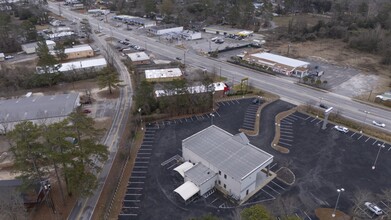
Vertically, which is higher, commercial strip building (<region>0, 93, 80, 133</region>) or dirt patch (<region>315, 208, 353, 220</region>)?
commercial strip building (<region>0, 93, 80, 133</region>)

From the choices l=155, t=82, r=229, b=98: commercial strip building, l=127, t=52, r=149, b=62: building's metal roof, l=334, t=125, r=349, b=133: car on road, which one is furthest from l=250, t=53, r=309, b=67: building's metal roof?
l=127, t=52, r=149, b=62: building's metal roof

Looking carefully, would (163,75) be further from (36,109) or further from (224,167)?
(224,167)

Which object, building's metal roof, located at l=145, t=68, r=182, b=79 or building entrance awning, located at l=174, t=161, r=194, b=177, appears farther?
building's metal roof, located at l=145, t=68, r=182, b=79

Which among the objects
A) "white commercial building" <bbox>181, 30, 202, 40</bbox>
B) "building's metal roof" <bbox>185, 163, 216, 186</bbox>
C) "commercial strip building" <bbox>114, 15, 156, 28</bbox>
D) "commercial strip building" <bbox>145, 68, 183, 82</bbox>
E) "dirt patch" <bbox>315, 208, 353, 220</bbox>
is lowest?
"dirt patch" <bbox>315, 208, 353, 220</bbox>

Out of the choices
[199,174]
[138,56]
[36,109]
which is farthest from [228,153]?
[138,56]

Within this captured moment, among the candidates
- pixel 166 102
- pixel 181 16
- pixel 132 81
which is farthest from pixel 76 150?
pixel 181 16

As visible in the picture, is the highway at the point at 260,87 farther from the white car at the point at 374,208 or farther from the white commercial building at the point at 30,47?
the white car at the point at 374,208

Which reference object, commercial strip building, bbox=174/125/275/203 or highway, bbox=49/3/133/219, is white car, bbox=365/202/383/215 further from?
highway, bbox=49/3/133/219
